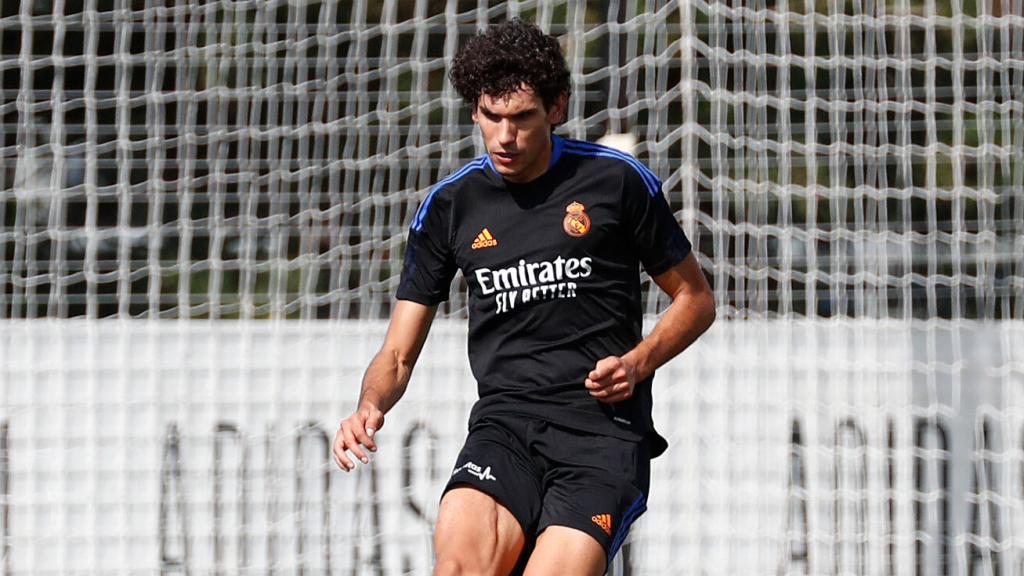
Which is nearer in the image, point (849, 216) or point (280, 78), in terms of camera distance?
point (280, 78)

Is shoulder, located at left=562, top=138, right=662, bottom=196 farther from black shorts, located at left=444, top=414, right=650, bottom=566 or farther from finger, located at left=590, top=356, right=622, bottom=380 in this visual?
black shorts, located at left=444, top=414, right=650, bottom=566

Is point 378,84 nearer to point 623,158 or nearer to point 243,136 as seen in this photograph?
point 243,136

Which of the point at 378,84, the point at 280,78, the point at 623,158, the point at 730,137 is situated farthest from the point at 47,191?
the point at 623,158

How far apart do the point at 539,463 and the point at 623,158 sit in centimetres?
86

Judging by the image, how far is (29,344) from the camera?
6195mm

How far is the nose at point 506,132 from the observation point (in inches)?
136

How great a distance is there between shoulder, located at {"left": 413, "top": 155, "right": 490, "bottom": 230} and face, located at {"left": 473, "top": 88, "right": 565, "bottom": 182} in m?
0.16

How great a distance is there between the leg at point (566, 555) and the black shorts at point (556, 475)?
0.02m

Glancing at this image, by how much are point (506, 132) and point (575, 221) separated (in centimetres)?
32

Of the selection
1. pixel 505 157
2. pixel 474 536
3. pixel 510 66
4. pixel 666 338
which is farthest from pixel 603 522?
pixel 510 66

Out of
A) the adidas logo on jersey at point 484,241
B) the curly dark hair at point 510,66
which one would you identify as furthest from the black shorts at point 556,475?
the curly dark hair at point 510,66

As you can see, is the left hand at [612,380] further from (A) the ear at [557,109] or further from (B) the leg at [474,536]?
(A) the ear at [557,109]

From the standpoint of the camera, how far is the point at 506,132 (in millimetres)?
3455

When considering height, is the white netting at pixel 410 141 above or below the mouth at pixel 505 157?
above
